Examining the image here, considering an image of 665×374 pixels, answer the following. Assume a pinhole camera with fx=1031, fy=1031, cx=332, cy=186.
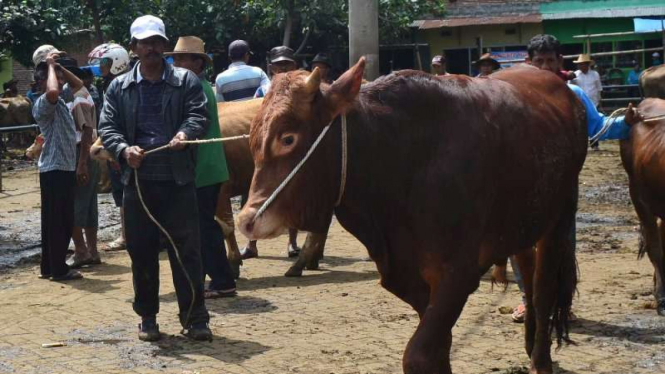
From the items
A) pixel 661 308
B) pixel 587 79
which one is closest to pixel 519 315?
pixel 661 308

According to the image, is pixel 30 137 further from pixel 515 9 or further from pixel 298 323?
pixel 298 323

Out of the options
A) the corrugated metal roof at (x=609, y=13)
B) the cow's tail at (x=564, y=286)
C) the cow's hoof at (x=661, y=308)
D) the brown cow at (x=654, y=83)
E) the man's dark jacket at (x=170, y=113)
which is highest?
the corrugated metal roof at (x=609, y=13)

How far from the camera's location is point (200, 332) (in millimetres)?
7023

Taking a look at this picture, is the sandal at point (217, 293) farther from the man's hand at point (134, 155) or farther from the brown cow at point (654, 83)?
the brown cow at point (654, 83)

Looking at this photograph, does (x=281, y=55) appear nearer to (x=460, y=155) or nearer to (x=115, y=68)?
(x=115, y=68)

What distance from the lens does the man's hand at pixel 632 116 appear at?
7.73 metres

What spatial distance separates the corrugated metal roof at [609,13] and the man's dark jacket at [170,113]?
85.5ft

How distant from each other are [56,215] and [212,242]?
1.96 m

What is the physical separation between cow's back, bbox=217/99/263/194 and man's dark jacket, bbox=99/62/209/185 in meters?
2.44

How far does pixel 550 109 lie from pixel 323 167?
5.95 ft

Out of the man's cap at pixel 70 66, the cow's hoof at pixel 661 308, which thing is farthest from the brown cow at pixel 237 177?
the cow's hoof at pixel 661 308

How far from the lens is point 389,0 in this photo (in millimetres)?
28641

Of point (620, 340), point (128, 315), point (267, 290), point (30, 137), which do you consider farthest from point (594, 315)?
point (30, 137)

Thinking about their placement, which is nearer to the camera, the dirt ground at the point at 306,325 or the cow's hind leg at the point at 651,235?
the dirt ground at the point at 306,325
